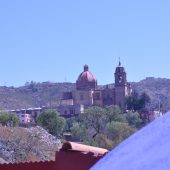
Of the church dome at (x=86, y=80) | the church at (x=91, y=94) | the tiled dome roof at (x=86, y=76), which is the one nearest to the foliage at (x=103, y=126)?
the tiled dome roof at (x=86, y=76)

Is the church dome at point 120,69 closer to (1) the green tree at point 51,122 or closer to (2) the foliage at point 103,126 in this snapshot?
(2) the foliage at point 103,126

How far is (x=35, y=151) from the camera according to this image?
23922 mm

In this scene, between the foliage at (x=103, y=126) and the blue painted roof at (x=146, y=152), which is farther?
the foliage at (x=103, y=126)

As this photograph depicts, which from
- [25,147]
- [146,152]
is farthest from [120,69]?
[146,152]

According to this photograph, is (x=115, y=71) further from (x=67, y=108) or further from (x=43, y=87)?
(x=43, y=87)

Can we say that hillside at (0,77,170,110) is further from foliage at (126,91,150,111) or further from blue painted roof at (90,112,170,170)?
blue painted roof at (90,112,170,170)

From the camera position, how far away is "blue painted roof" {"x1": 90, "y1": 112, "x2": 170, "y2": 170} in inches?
144

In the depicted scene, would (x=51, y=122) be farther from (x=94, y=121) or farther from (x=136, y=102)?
(x=136, y=102)

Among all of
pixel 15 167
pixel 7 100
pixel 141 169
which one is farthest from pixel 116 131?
pixel 7 100

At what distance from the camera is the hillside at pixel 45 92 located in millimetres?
129850

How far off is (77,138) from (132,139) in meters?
45.4

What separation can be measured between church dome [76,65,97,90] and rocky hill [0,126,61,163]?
226 feet

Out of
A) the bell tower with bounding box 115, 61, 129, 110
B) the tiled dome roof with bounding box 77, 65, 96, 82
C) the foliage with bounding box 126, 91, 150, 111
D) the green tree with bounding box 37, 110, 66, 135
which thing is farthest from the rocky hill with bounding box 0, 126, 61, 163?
the bell tower with bounding box 115, 61, 129, 110

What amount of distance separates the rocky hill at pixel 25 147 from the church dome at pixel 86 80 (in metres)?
68.8
